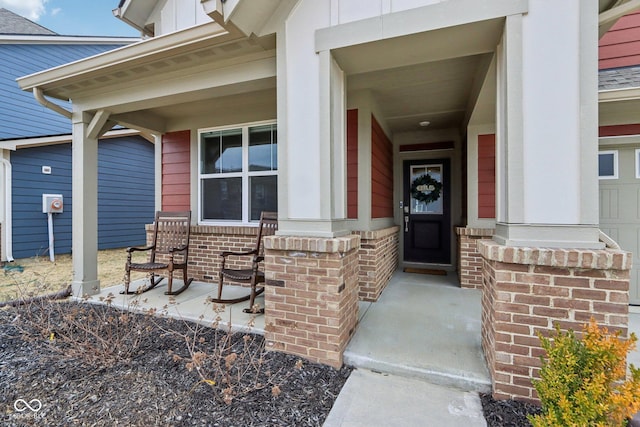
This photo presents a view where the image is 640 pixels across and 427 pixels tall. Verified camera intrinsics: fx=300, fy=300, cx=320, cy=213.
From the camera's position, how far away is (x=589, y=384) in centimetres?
132

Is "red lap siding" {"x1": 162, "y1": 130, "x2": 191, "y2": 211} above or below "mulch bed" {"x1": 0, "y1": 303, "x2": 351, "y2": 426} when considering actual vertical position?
above

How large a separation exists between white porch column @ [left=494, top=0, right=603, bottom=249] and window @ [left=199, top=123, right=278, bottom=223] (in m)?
2.98

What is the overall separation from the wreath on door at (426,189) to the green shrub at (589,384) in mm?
3982

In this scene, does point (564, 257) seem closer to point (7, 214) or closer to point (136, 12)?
point (136, 12)

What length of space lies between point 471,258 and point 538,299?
238cm

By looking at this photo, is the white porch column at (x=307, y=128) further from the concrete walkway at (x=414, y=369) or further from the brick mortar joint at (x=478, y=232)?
the brick mortar joint at (x=478, y=232)

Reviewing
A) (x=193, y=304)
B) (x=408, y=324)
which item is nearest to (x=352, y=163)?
(x=408, y=324)

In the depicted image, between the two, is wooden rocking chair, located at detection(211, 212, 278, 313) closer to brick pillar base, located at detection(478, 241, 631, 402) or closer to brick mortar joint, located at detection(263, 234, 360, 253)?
brick mortar joint, located at detection(263, 234, 360, 253)

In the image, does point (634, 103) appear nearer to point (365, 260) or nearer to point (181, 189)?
point (365, 260)

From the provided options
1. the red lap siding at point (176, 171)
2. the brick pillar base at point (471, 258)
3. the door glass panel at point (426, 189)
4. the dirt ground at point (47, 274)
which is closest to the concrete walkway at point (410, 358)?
the brick pillar base at point (471, 258)

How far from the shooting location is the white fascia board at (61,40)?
739 centimetres

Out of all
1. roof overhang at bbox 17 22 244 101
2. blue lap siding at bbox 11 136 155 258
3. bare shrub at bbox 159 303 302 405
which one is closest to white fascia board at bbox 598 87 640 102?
roof overhang at bbox 17 22 244 101

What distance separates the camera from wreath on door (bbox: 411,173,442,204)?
17.6ft

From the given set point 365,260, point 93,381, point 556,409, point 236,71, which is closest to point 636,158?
point 365,260
